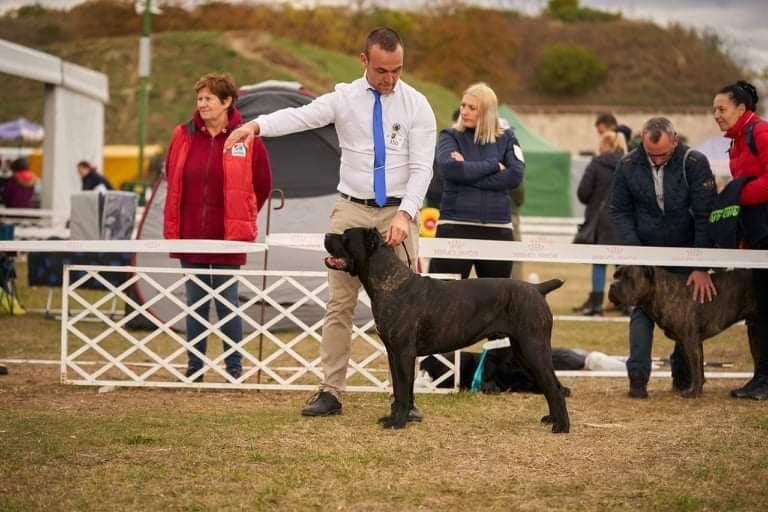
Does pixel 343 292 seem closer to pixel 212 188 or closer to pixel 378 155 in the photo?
pixel 378 155

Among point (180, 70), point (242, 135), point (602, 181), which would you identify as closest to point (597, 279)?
point (602, 181)

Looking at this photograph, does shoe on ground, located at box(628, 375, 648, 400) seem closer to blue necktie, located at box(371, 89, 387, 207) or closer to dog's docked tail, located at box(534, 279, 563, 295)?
dog's docked tail, located at box(534, 279, 563, 295)

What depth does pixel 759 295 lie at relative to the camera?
22.0 ft

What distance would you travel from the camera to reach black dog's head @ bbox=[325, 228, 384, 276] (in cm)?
540

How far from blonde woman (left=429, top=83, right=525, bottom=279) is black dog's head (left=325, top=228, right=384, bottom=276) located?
1.57 metres

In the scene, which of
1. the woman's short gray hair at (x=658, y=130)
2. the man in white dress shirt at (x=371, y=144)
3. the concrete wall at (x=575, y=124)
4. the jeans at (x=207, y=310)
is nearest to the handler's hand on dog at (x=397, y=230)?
the man in white dress shirt at (x=371, y=144)

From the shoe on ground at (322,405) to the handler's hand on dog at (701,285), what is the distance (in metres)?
2.34

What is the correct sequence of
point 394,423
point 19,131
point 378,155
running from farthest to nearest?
→ point 19,131
point 378,155
point 394,423

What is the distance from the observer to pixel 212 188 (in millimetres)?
6695

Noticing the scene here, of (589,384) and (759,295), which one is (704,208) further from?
(589,384)

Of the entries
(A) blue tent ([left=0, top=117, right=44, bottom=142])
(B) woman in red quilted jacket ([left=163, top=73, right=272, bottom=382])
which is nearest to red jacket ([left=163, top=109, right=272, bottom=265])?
(B) woman in red quilted jacket ([left=163, top=73, right=272, bottom=382])

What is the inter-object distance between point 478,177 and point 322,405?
1905 millimetres

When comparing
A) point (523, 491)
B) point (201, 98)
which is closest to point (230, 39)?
point (201, 98)

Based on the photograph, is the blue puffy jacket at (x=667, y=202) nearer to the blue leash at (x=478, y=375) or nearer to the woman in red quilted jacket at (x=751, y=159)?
the woman in red quilted jacket at (x=751, y=159)
